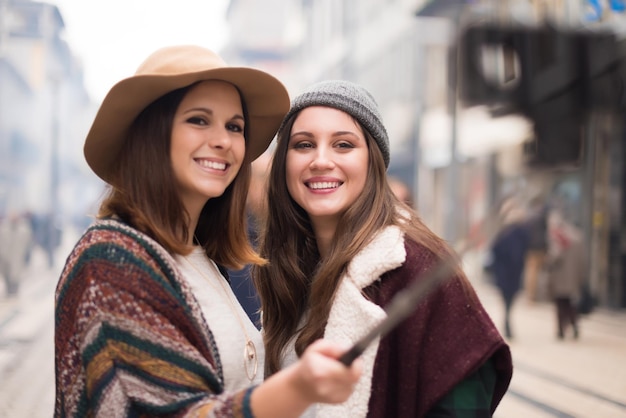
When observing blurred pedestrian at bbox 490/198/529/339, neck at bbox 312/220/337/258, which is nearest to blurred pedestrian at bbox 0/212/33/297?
blurred pedestrian at bbox 490/198/529/339

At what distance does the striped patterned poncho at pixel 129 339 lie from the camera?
54.6 inches

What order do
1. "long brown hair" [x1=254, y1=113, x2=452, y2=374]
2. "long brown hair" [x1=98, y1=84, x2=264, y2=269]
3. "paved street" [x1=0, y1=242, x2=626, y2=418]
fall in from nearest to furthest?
"long brown hair" [x1=98, y1=84, x2=264, y2=269] < "long brown hair" [x1=254, y1=113, x2=452, y2=374] < "paved street" [x1=0, y1=242, x2=626, y2=418]

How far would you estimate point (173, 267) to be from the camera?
5.09 feet

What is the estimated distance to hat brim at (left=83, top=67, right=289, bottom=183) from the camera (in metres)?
1.65

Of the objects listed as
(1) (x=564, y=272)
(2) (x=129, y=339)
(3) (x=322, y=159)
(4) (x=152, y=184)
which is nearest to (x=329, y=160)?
(3) (x=322, y=159)

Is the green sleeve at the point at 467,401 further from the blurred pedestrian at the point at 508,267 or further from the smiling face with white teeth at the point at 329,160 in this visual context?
the blurred pedestrian at the point at 508,267

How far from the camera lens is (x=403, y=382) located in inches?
71.7

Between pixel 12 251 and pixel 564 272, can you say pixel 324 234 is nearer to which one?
pixel 564 272

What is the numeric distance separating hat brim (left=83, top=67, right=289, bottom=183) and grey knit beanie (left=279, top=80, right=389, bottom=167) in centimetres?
16

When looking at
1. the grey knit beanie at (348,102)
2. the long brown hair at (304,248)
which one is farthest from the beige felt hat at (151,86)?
the long brown hair at (304,248)

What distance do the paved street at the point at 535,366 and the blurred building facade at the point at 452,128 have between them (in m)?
1.64

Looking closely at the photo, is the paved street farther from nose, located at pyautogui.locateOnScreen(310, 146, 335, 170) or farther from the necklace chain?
the necklace chain

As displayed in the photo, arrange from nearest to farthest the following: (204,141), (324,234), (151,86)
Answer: (151,86), (204,141), (324,234)

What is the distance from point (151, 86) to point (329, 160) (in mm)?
677
